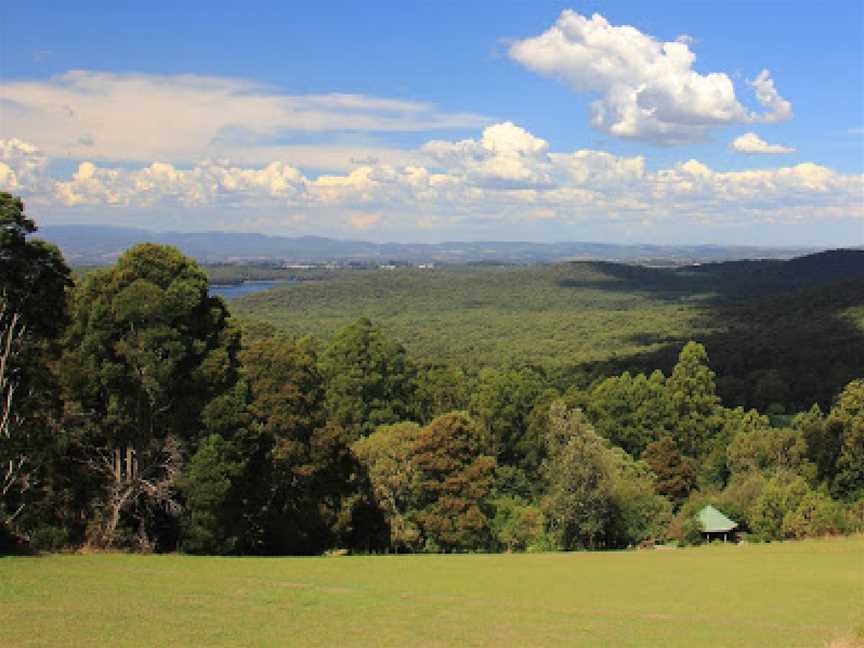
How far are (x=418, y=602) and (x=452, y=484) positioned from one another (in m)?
16.5

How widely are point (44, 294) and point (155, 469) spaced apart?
6.34 meters

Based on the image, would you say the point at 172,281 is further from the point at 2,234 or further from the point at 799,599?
the point at 799,599

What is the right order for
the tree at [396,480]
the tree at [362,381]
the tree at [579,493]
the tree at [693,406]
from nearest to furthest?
the tree at [396,480] < the tree at [579,493] < the tree at [362,381] < the tree at [693,406]

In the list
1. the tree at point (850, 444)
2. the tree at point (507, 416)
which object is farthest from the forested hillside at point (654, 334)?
the tree at point (850, 444)

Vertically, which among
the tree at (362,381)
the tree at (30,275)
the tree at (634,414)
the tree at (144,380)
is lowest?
the tree at (634,414)

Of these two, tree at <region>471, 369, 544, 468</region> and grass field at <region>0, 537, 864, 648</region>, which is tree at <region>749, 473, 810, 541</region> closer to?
grass field at <region>0, 537, 864, 648</region>

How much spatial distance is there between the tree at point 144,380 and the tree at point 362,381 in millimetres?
26858

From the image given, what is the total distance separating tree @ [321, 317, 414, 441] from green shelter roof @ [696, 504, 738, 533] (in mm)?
21075

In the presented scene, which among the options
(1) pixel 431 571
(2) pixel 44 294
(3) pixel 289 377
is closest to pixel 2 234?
(2) pixel 44 294

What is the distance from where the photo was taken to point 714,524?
41.2m

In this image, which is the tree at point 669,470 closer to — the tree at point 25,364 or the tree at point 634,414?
the tree at point 634,414

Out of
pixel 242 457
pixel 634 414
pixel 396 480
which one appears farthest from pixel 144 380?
pixel 634 414

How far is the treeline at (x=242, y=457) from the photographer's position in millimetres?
23156

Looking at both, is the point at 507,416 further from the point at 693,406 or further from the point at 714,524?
the point at 714,524
